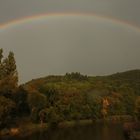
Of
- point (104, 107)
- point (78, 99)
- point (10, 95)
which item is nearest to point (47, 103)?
point (10, 95)

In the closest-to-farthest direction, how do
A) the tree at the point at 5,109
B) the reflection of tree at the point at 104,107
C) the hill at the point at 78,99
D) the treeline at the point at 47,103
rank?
the tree at the point at 5,109 → the treeline at the point at 47,103 → the hill at the point at 78,99 → the reflection of tree at the point at 104,107

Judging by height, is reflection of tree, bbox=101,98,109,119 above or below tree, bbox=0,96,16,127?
above

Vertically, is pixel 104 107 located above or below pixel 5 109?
above

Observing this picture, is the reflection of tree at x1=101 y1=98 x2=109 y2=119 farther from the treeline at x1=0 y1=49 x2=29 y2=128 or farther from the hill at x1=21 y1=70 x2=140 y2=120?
the treeline at x1=0 y1=49 x2=29 y2=128

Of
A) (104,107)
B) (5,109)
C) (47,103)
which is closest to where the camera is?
(5,109)

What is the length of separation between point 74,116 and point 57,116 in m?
17.3

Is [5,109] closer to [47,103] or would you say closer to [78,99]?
[47,103]

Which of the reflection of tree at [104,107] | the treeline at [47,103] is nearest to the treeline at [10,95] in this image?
the treeline at [47,103]

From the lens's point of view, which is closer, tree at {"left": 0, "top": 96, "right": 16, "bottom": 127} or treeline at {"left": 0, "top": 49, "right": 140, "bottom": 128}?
tree at {"left": 0, "top": 96, "right": 16, "bottom": 127}

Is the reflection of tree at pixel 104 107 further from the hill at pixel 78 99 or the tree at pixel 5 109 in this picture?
the tree at pixel 5 109

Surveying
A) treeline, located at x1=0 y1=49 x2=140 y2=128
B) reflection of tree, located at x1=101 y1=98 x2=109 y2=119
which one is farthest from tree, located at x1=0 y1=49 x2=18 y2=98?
reflection of tree, located at x1=101 y1=98 x2=109 y2=119

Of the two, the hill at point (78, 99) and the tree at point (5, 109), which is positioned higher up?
the hill at point (78, 99)

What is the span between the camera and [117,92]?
536ft

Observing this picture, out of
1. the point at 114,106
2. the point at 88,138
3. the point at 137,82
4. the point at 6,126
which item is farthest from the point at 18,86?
the point at 137,82
